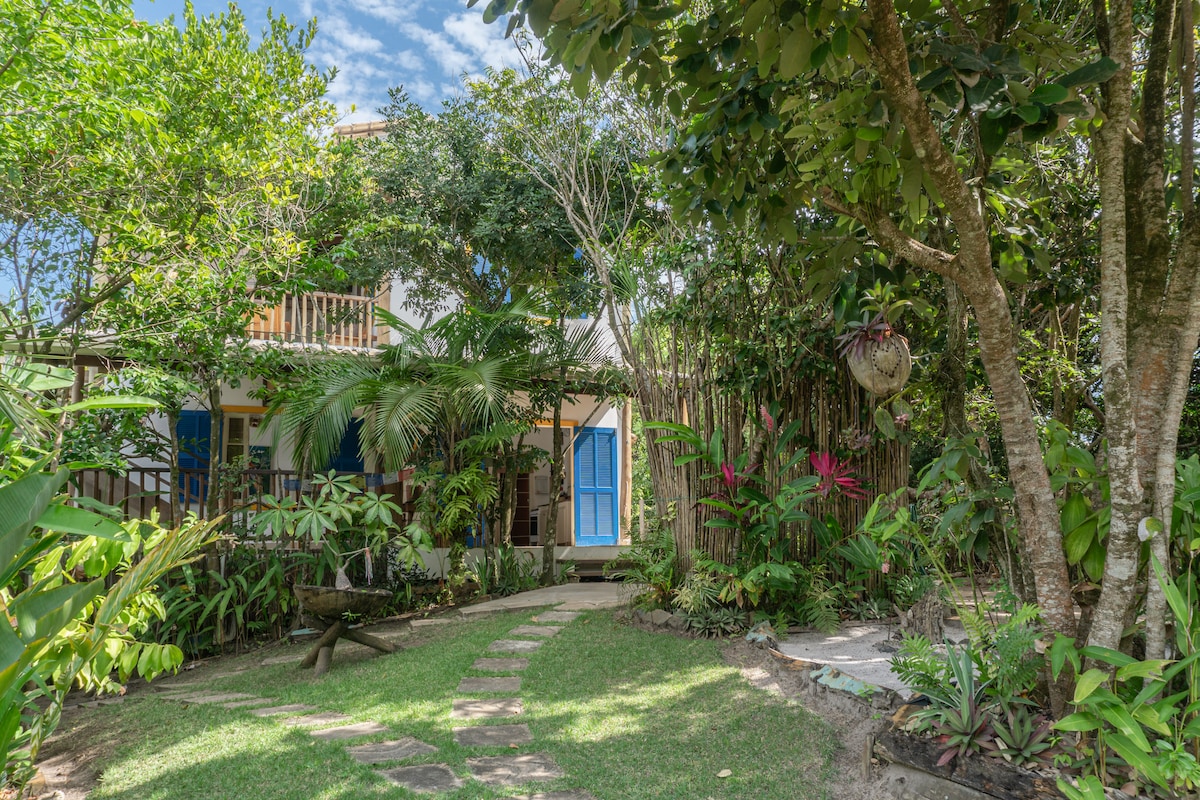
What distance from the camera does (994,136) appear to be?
7.39 feet

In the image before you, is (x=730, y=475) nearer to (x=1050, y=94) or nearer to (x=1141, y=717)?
(x=1141, y=717)

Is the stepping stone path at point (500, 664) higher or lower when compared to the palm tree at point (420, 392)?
lower

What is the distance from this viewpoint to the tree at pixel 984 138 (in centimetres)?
226

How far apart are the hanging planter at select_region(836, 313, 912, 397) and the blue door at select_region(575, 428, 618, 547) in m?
→ 6.53

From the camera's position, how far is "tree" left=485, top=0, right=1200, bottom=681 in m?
2.26

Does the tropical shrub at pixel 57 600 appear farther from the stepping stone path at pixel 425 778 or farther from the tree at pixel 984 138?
the tree at pixel 984 138

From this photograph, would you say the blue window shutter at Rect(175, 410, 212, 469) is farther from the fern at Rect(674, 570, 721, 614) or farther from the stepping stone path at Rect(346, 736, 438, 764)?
the stepping stone path at Rect(346, 736, 438, 764)

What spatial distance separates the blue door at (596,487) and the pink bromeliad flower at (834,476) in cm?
503

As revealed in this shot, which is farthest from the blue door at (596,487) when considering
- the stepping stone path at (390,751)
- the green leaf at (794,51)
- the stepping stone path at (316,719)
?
the green leaf at (794,51)

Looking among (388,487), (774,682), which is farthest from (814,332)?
(388,487)

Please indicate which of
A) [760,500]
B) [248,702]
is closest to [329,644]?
[248,702]

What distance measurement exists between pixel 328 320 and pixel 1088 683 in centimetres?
882

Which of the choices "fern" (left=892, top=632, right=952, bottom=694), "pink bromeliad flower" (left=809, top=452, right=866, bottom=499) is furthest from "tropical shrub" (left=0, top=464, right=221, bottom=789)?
"pink bromeliad flower" (left=809, top=452, right=866, bottom=499)

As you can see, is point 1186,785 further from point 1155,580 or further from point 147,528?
point 147,528
